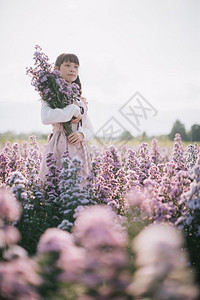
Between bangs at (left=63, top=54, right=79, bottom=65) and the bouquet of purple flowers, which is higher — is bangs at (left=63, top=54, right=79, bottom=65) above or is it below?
above

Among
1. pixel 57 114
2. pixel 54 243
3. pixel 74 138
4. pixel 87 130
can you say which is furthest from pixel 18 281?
pixel 87 130

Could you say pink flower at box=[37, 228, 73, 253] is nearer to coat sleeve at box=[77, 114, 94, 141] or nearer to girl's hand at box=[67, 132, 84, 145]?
girl's hand at box=[67, 132, 84, 145]

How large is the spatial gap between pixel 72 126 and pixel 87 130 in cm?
30

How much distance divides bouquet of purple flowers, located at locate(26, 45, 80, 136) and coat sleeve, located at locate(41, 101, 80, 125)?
18 cm

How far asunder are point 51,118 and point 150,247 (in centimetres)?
344

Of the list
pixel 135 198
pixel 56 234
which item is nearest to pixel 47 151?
pixel 135 198

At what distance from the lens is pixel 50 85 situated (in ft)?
16.4

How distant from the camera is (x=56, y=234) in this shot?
188 cm

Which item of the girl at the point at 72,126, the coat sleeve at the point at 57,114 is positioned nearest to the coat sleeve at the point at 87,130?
the girl at the point at 72,126

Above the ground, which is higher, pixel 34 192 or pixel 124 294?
pixel 34 192

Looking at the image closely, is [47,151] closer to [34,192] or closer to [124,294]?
[34,192]

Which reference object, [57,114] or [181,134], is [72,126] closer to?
[57,114]

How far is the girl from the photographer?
4.80 metres

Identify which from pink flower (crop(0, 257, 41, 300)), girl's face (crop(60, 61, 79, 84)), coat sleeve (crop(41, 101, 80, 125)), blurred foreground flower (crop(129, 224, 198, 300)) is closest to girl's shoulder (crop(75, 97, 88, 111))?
girl's face (crop(60, 61, 79, 84))
